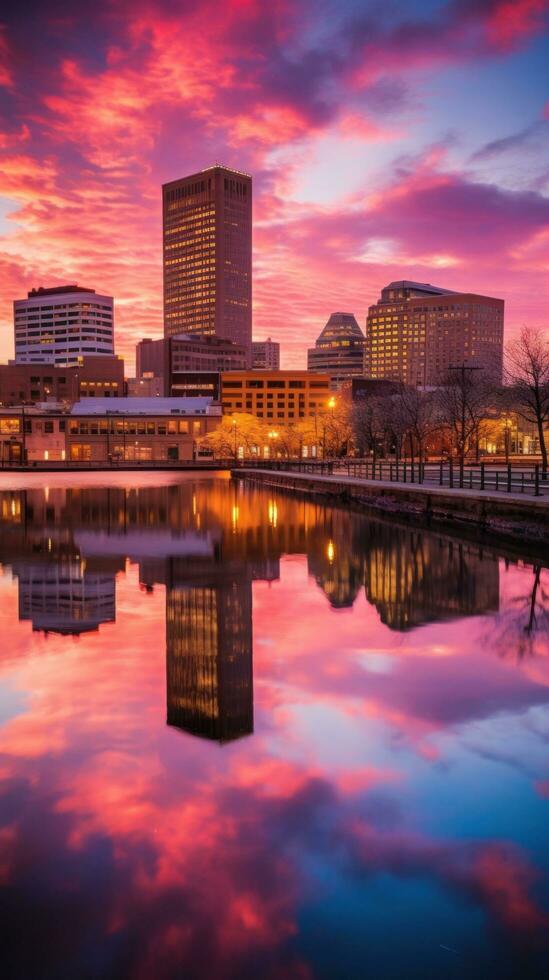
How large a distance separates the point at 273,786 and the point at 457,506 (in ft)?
98.6

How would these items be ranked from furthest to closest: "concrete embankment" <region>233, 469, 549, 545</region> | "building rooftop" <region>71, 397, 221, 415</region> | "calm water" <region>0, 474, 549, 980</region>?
"building rooftop" <region>71, 397, 221, 415</region> → "concrete embankment" <region>233, 469, 549, 545</region> → "calm water" <region>0, 474, 549, 980</region>

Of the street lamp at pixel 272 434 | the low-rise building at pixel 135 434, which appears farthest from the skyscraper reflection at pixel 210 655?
the street lamp at pixel 272 434

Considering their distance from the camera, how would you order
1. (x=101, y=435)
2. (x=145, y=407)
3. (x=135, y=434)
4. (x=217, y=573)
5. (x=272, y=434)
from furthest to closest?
(x=145, y=407) → (x=272, y=434) → (x=135, y=434) → (x=101, y=435) → (x=217, y=573)

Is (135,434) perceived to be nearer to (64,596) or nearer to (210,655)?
(64,596)

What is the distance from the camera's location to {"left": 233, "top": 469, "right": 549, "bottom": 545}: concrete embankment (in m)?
29.6

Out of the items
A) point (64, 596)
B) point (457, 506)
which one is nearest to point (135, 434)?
point (457, 506)

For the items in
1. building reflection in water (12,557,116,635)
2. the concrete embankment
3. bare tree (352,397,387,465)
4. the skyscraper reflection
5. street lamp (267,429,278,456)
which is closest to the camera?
the skyscraper reflection

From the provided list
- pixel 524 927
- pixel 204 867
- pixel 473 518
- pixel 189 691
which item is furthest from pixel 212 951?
pixel 473 518

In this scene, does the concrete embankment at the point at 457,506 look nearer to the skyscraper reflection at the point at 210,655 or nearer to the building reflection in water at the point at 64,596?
the skyscraper reflection at the point at 210,655

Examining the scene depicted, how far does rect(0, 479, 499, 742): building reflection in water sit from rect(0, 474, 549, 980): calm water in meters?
0.12

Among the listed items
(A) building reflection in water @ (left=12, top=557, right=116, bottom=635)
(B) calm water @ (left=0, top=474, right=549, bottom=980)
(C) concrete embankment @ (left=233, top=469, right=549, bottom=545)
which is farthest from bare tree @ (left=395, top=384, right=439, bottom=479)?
(B) calm water @ (left=0, top=474, right=549, bottom=980)

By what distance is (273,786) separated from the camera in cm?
770

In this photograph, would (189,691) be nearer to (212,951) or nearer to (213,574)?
(212,951)

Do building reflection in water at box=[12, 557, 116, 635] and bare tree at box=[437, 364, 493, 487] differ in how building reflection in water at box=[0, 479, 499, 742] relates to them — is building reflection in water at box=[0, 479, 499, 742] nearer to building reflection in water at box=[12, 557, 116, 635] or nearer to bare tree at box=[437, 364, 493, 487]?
building reflection in water at box=[12, 557, 116, 635]
